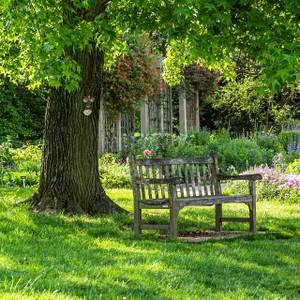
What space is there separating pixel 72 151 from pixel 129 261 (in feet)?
9.90

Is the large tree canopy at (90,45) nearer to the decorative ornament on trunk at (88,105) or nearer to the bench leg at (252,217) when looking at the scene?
the decorative ornament on trunk at (88,105)

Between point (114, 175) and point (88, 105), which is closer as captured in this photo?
point (88, 105)

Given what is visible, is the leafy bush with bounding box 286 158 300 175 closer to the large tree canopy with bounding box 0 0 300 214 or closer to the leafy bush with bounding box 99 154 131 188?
the leafy bush with bounding box 99 154 131 188

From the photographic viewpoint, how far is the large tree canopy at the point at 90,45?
19.1 feet

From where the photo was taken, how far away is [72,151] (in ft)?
26.2

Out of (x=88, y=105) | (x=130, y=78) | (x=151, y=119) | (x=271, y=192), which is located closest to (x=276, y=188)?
(x=271, y=192)

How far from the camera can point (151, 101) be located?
1673 cm

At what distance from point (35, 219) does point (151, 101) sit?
389 inches

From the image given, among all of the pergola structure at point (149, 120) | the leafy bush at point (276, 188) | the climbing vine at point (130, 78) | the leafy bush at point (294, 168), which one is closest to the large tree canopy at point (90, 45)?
the leafy bush at point (276, 188)

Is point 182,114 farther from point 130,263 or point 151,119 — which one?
point 130,263

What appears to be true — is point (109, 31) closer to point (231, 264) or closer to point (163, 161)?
point (163, 161)

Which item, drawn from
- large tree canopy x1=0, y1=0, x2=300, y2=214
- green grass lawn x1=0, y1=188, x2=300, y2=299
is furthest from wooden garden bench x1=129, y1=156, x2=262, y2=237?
large tree canopy x1=0, y1=0, x2=300, y2=214

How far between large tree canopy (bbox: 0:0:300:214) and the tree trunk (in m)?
0.01

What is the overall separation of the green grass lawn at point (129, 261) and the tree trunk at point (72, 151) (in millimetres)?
369
